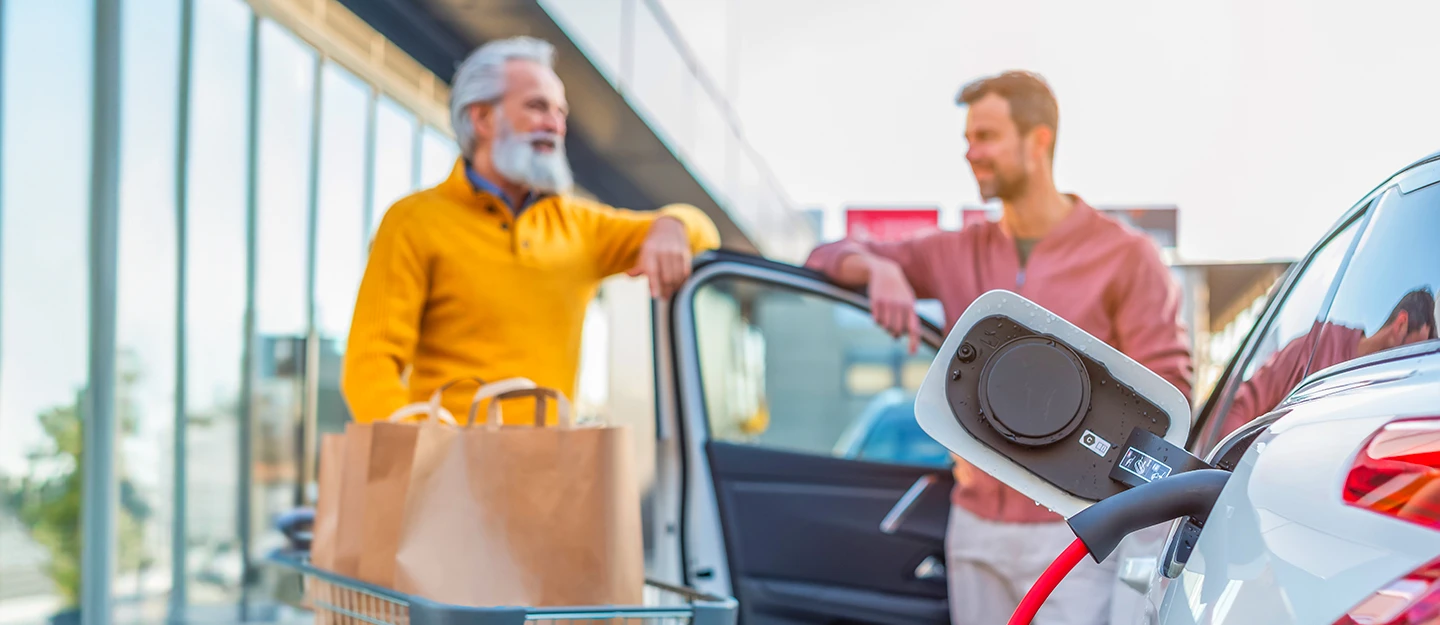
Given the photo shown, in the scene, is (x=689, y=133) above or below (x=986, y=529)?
above

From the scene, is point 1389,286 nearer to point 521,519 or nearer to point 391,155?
point 521,519

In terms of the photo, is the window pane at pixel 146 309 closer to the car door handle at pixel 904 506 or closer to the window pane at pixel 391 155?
the window pane at pixel 391 155

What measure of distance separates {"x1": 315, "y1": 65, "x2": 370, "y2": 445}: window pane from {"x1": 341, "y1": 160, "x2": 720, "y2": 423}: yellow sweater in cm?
531

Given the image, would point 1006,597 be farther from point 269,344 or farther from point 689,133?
point 689,133

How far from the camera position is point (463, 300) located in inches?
101

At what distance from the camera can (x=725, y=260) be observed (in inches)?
105

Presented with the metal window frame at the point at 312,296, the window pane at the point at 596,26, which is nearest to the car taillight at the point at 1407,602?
the window pane at the point at 596,26

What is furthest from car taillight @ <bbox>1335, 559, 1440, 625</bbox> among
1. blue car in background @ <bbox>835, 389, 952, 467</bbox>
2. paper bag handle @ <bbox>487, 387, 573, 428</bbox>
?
blue car in background @ <bbox>835, 389, 952, 467</bbox>

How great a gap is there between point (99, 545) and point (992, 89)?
15.6ft

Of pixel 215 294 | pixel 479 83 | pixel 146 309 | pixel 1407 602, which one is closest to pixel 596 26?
pixel 215 294

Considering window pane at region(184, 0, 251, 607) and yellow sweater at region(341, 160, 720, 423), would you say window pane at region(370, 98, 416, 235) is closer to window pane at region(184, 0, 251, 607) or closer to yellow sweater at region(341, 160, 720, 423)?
window pane at region(184, 0, 251, 607)

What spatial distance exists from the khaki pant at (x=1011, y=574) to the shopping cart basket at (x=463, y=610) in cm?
71

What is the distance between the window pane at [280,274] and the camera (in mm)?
7004

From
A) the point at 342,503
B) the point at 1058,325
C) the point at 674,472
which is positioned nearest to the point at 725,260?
the point at 674,472
